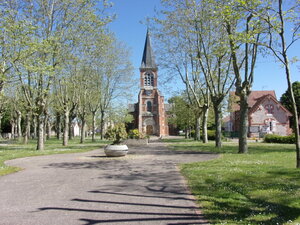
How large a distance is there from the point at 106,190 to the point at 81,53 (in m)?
22.2

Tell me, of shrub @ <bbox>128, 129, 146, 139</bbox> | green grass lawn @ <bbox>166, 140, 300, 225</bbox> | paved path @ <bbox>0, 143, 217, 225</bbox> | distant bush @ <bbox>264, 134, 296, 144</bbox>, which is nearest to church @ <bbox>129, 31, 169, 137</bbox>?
shrub @ <bbox>128, 129, 146, 139</bbox>

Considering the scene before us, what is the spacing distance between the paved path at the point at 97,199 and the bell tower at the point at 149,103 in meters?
58.3

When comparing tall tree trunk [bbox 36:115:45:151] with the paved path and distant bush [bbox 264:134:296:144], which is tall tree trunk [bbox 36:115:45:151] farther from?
distant bush [bbox 264:134:296:144]

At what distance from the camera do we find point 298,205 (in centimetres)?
622

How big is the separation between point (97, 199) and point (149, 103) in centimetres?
6355

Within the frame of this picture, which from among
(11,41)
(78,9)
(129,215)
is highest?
(78,9)

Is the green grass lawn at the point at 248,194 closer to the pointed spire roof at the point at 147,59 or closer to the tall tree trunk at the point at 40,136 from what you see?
the tall tree trunk at the point at 40,136

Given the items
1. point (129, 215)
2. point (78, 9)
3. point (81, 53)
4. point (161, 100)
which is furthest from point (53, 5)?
point (161, 100)

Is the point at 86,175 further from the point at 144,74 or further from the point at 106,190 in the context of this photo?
the point at 144,74

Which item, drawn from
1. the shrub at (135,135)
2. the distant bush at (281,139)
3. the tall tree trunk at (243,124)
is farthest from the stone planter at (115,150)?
the distant bush at (281,139)

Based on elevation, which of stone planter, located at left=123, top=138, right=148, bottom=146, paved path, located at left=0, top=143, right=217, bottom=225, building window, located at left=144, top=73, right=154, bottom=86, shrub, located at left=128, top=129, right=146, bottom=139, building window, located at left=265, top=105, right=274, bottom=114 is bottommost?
paved path, located at left=0, top=143, right=217, bottom=225

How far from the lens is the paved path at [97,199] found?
5.94m

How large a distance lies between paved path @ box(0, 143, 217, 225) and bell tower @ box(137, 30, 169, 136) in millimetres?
58276

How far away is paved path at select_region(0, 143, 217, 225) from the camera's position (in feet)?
19.5
